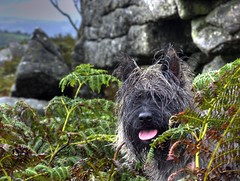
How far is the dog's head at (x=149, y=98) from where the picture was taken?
5297 mm

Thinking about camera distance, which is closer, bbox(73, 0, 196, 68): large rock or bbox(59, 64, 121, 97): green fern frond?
bbox(59, 64, 121, 97): green fern frond

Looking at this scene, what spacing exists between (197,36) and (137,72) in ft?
18.3

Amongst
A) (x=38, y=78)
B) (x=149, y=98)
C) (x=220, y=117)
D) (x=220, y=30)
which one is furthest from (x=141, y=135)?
(x=38, y=78)

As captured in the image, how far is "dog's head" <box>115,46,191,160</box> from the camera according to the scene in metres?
5.30

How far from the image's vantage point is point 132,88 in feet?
18.3

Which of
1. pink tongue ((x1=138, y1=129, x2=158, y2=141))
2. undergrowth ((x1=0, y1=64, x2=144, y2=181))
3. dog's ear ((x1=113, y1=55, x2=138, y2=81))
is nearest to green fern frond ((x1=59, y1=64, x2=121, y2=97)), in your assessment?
undergrowth ((x1=0, y1=64, x2=144, y2=181))

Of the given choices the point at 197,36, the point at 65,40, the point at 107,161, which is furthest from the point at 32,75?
the point at 107,161

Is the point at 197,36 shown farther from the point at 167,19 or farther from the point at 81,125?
the point at 81,125

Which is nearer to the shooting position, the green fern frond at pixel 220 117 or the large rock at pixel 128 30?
the green fern frond at pixel 220 117

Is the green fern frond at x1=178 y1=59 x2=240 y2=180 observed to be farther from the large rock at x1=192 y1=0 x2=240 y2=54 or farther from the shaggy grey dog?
the large rock at x1=192 y1=0 x2=240 y2=54

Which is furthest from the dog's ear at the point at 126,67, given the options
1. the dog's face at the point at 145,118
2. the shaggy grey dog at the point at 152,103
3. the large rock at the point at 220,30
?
the large rock at the point at 220,30

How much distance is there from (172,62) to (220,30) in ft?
17.0

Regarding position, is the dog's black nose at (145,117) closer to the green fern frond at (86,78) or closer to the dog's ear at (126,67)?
the dog's ear at (126,67)

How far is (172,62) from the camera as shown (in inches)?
216
